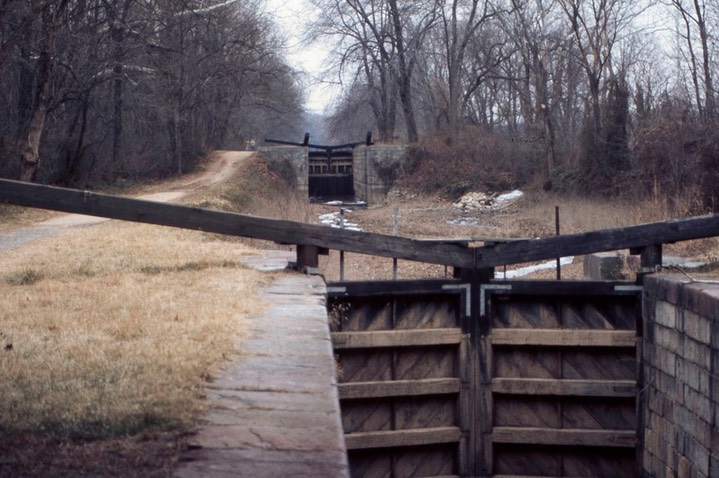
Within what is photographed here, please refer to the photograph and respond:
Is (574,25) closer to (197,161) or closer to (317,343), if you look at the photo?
(197,161)

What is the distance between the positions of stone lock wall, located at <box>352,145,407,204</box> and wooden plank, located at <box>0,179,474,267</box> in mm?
25883

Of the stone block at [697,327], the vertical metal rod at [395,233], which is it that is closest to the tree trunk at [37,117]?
the vertical metal rod at [395,233]

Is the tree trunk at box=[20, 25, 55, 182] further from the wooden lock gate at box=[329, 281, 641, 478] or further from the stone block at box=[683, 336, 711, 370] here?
the stone block at box=[683, 336, 711, 370]

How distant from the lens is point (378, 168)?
37.2 metres

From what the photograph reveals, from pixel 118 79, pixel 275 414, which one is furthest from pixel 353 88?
pixel 275 414

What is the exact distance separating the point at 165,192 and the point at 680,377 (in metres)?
20.4

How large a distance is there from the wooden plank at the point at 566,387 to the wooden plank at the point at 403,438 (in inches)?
32.7

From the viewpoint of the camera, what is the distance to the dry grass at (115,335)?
4.26 meters

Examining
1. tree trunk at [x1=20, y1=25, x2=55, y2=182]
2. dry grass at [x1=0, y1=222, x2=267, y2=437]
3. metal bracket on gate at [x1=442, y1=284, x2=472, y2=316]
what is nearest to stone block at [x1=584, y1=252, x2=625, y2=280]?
metal bracket on gate at [x1=442, y1=284, x2=472, y2=316]

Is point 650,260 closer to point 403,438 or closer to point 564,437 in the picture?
point 564,437

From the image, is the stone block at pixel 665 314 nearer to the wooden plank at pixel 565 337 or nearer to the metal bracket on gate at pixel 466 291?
the wooden plank at pixel 565 337

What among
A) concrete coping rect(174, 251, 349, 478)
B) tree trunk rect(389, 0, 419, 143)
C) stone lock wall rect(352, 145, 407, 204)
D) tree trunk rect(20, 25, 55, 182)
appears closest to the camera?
concrete coping rect(174, 251, 349, 478)

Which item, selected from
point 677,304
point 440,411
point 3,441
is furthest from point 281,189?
point 3,441

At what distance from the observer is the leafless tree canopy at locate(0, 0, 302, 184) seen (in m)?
24.5
